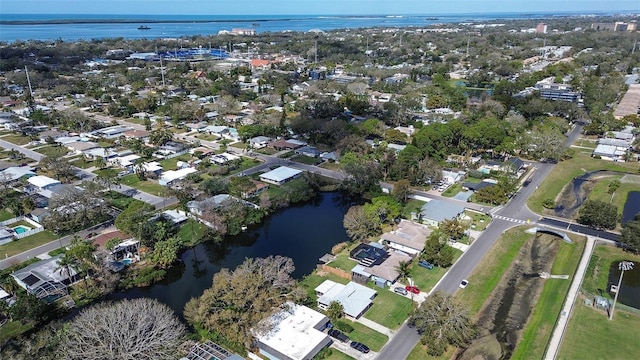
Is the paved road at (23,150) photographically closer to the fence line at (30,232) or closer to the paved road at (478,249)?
the fence line at (30,232)

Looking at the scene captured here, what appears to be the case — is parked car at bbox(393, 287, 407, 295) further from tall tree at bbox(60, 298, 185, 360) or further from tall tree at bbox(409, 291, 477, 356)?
tall tree at bbox(60, 298, 185, 360)

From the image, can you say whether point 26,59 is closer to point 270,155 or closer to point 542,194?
point 270,155

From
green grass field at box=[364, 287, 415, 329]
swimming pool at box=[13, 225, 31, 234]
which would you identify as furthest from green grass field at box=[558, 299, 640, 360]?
swimming pool at box=[13, 225, 31, 234]

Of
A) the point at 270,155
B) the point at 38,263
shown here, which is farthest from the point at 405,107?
the point at 38,263

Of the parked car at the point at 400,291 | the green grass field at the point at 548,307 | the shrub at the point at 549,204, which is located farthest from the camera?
the shrub at the point at 549,204

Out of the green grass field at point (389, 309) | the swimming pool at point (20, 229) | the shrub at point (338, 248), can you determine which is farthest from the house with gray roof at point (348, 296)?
the swimming pool at point (20, 229)
